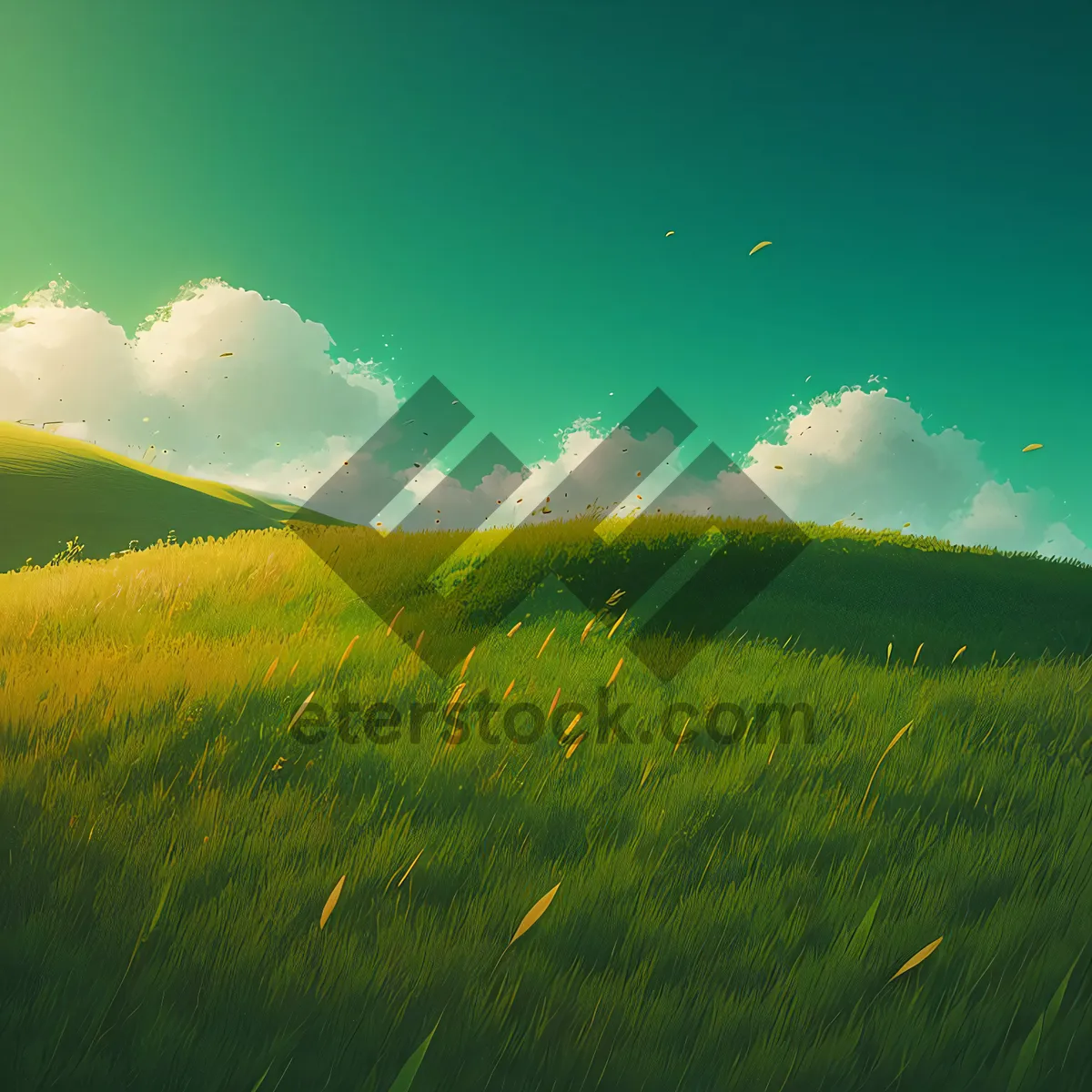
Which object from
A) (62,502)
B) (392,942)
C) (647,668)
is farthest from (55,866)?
(62,502)

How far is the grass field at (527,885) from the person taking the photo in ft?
6.20

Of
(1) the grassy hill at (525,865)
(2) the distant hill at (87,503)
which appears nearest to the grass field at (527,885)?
(1) the grassy hill at (525,865)

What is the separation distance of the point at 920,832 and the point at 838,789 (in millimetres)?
451

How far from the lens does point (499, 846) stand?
2.90m

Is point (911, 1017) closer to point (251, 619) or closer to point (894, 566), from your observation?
point (251, 619)

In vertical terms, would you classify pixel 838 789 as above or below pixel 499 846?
above

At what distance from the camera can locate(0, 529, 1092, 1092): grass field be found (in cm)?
189

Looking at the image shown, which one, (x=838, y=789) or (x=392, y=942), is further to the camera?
(x=838, y=789)

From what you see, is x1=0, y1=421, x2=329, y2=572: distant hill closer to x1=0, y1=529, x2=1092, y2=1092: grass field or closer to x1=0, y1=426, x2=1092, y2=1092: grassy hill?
x1=0, y1=426, x2=1092, y2=1092: grassy hill

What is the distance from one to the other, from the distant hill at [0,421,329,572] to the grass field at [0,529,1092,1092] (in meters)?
23.7

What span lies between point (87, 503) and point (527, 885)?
3918cm

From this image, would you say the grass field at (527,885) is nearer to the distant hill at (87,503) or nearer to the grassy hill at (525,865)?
the grassy hill at (525,865)

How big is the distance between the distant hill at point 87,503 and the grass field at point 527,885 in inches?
932

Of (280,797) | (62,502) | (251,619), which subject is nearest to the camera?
(280,797)
